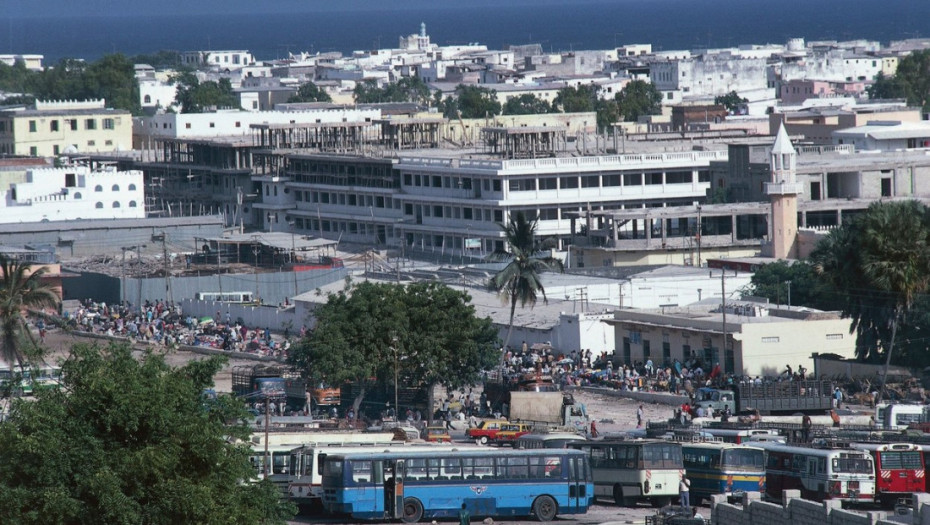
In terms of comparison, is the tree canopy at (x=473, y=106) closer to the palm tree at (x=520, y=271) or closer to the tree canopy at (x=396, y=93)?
the tree canopy at (x=396, y=93)

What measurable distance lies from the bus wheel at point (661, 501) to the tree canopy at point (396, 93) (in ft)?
395

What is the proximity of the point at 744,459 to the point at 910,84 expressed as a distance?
114 m

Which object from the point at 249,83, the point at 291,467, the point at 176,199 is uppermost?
the point at 249,83

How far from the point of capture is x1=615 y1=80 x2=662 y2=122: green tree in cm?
13638

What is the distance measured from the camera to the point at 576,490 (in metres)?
32.5

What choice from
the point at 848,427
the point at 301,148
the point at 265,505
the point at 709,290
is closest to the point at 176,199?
the point at 301,148

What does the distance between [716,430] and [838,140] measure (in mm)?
57449

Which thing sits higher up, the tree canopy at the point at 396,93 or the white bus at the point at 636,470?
the tree canopy at the point at 396,93

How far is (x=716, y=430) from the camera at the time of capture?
37.0 metres

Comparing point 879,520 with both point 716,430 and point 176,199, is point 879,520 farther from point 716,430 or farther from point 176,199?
point 176,199

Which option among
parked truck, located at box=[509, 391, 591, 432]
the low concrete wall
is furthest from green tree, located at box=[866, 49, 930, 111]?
the low concrete wall

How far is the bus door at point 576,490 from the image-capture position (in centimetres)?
3244

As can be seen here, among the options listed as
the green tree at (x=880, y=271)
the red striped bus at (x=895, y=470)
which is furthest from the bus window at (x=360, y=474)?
the green tree at (x=880, y=271)

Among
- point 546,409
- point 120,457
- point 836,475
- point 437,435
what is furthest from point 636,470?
point 120,457
